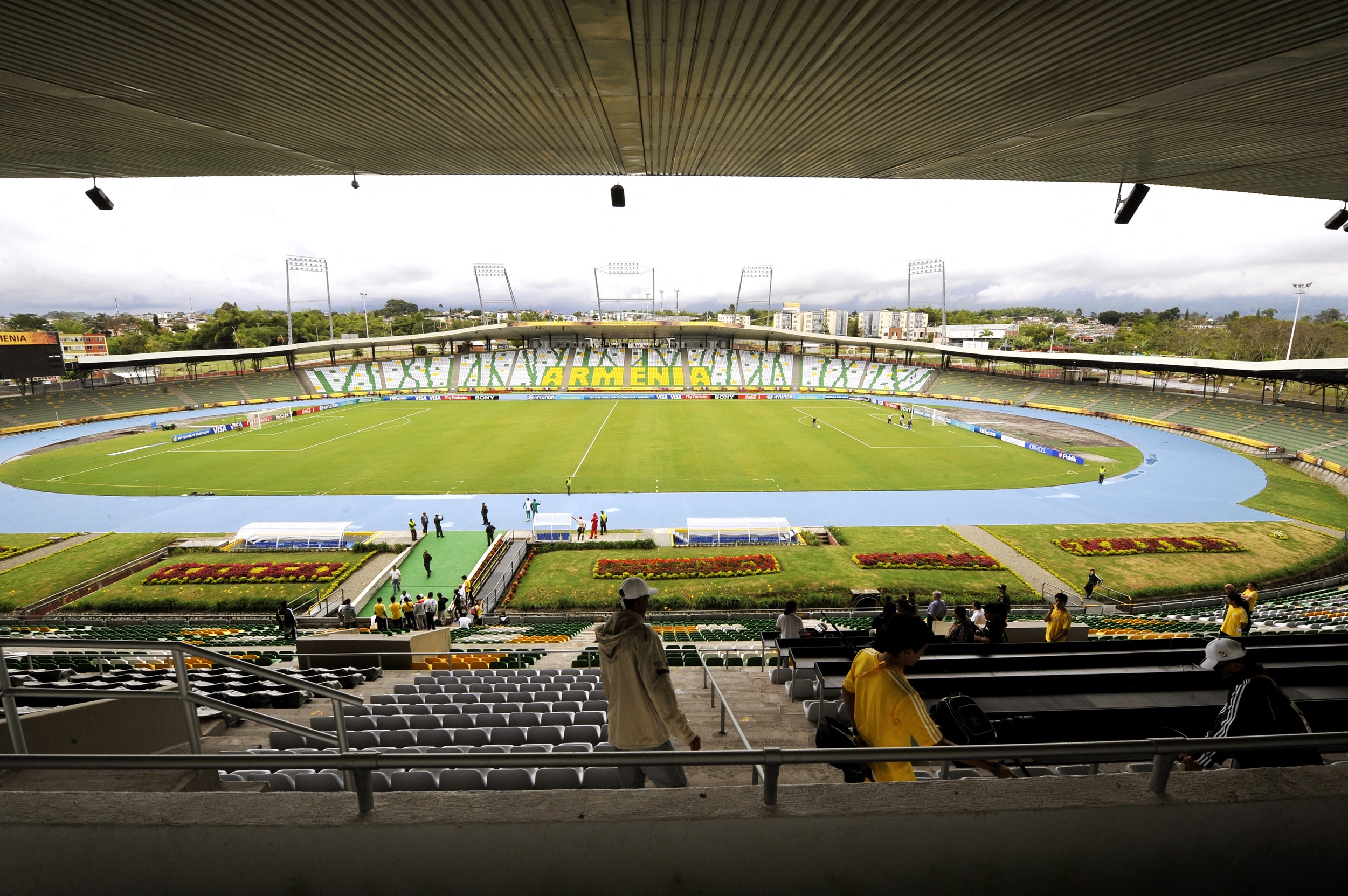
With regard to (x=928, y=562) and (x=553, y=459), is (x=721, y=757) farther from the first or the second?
(x=553, y=459)

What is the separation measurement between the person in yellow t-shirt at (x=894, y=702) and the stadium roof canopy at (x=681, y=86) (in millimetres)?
5378

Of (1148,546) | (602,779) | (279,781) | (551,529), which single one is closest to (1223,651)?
(602,779)

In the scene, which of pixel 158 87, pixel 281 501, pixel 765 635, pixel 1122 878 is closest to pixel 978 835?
pixel 1122 878

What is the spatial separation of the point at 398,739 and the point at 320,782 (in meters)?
1.21

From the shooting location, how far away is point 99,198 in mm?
10898

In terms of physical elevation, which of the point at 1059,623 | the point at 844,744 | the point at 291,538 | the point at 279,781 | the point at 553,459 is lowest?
the point at 291,538

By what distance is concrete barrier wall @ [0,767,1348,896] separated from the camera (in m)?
2.12

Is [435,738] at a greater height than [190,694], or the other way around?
[190,694]

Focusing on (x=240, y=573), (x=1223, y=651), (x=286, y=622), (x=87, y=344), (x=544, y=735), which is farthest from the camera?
(x=87, y=344)

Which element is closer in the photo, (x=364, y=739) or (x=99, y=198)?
(x=364, y=739)

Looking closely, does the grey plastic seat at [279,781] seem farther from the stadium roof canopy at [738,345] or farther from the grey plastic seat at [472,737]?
the stadium roof canopy at [738,345]

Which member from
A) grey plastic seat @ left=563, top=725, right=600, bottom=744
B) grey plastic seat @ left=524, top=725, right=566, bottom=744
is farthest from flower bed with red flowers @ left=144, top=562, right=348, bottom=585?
grey plastic seat @ left=563, top=725, right=600, bottom=744

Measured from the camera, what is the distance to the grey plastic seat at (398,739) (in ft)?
16.1

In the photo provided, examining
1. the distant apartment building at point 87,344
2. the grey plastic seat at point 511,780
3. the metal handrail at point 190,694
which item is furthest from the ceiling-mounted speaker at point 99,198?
the distant apartment building at point 87,344
